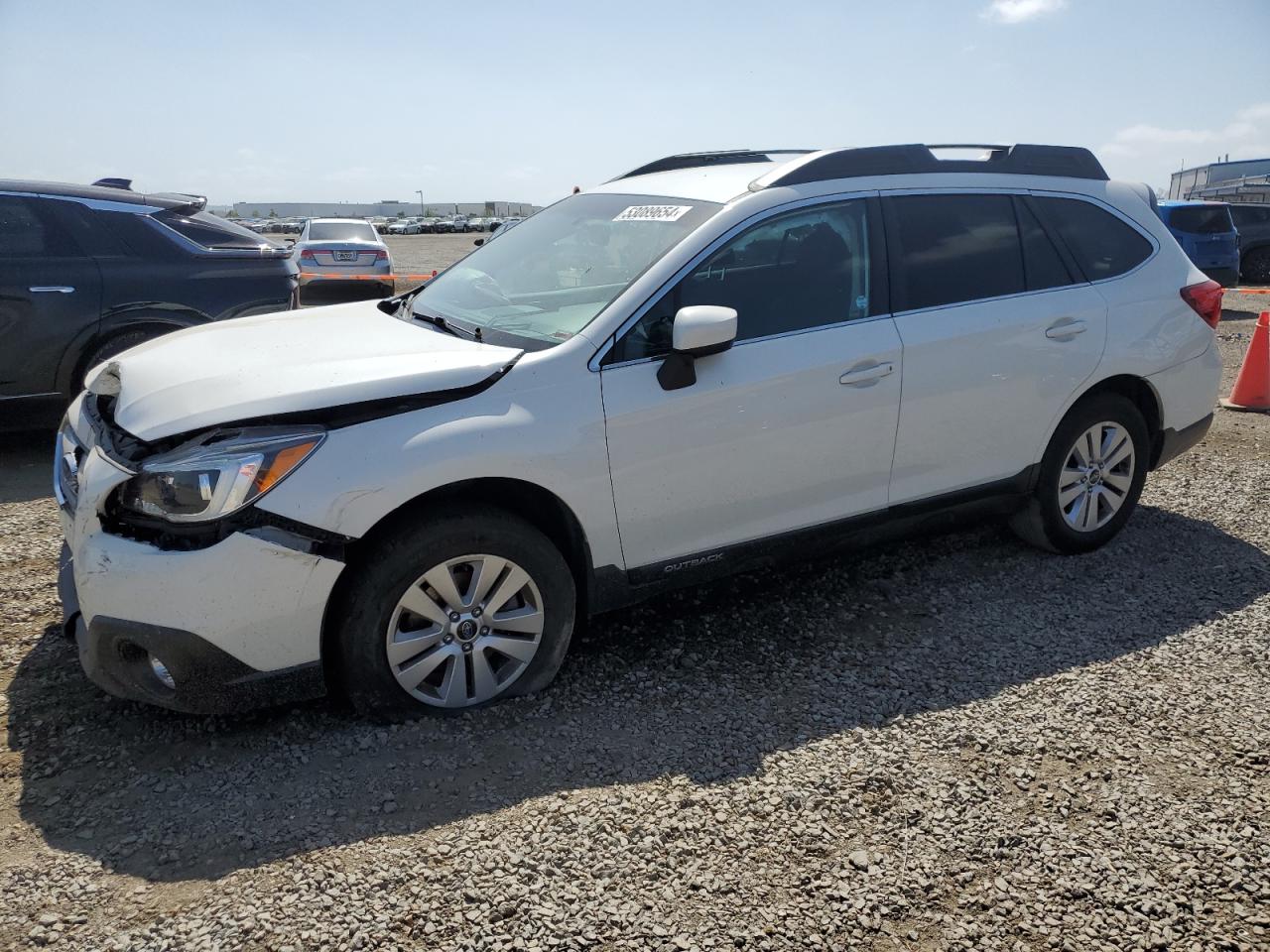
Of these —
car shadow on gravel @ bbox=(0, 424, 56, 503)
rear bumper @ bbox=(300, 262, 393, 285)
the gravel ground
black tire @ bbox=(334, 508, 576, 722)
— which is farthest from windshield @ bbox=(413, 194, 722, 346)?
rear bumper @ bbox=(300, 262, 393, 285)

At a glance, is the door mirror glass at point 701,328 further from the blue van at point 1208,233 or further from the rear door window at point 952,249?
the blue van at point 1208,233

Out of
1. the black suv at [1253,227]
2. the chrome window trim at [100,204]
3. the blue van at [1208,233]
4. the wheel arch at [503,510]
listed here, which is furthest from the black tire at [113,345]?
the black suv at [1253,227]

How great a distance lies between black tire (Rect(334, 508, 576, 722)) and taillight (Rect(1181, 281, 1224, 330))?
11.5 feet

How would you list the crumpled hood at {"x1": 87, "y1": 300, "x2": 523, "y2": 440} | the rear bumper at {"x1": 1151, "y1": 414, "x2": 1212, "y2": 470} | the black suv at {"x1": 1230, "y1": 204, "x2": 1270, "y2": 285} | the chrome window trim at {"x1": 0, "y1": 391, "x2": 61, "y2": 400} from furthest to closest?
the black suv at {"x1": 1230, "y1": 204, "x2": 1270, "y2": 285} < the chrome window trim at {"x1": 0, "y1": 391, "x2": 61, "y2": 400} < the rear bumper at {"x1": 1151, "y1": 414, "x2": 1212, "y2": 470} < the crumpled hood at {"x1": 87, "y1": 300, "x2": 523, "y2": 440}

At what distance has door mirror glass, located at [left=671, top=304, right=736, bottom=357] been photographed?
3285 millimetres

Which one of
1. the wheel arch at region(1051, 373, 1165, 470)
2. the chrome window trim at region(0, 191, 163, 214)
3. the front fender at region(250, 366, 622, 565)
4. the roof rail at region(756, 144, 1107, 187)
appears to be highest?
the chrome window trim at region(0, 191, 163, 214)

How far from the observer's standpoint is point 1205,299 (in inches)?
189

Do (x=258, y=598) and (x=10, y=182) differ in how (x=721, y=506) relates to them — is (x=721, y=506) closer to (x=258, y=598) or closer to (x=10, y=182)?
(x=258, y=598)

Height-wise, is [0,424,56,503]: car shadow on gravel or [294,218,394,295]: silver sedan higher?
[294,218,394,295]: silver sedan

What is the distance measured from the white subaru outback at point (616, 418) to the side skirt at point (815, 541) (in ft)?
0.04

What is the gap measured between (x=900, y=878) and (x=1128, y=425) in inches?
118

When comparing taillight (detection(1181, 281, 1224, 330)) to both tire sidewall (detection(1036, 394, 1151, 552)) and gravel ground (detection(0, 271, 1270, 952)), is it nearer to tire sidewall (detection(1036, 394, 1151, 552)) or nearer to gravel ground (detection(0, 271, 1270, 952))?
tire sidewall (detection(1036, 394, 1151, 552))

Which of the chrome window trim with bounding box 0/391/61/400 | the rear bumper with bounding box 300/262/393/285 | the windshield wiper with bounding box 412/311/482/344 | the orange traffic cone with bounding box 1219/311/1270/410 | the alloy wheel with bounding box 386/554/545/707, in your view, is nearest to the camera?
the alloy wheel with bounding box 386/554/545/707

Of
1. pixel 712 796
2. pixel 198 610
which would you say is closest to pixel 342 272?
pixel 198 610
